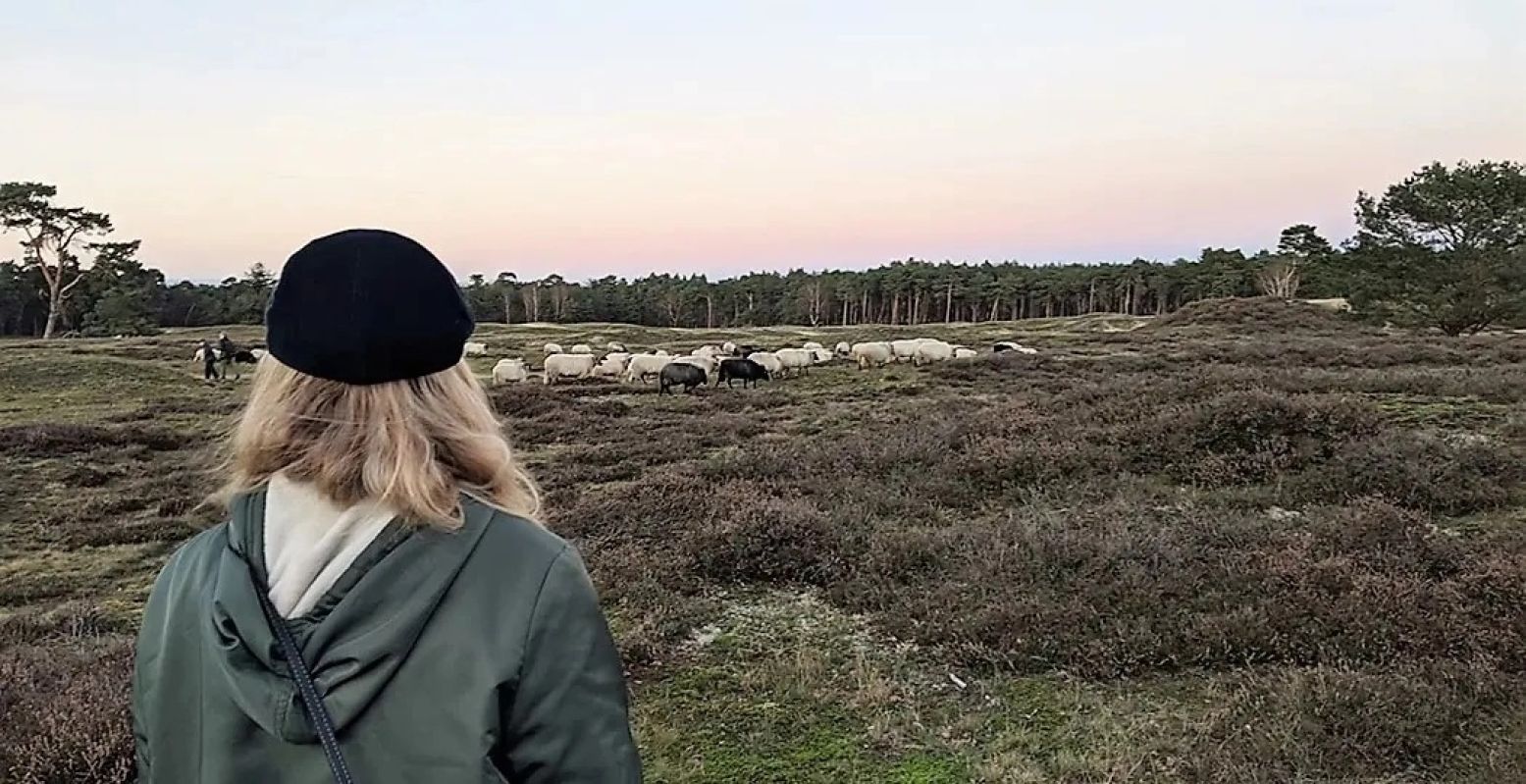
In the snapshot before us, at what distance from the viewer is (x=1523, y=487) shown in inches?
372

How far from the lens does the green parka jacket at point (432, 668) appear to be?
5.28 feet

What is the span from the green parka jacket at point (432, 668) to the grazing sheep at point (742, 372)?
25.4 metres

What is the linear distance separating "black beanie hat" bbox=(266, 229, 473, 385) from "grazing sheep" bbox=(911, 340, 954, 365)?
3115 cm

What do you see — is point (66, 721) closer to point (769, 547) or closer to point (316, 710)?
point (316, 710)

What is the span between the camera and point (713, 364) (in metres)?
30.7

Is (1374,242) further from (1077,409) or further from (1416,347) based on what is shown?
(1077,409)

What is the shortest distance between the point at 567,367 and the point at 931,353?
12.0m

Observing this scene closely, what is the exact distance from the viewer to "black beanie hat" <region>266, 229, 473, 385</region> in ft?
5.63

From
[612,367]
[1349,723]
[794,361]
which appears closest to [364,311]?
[1349,723]

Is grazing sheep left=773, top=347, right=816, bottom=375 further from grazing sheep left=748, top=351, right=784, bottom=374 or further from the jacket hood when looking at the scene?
the jacket hood

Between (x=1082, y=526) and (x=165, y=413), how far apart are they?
2219 cm

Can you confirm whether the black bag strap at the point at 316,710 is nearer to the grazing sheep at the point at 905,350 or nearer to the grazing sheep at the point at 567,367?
the grazing sheep at the point at 567,367

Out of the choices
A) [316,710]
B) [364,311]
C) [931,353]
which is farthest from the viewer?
[931,353]

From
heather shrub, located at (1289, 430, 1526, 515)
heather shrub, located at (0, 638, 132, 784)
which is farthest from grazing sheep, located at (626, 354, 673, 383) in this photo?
heather shrub, located at (0, 638, 132, 784)
